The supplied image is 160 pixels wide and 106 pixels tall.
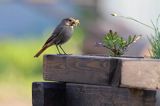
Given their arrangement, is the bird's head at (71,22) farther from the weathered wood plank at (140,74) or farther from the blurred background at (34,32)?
the blurred background at (34,32)

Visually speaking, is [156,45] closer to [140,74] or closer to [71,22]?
[140,74]

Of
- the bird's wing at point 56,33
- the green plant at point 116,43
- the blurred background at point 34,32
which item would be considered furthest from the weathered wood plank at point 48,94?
the blurred background at point 34,32

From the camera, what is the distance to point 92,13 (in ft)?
36.7

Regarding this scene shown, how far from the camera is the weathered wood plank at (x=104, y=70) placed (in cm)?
229

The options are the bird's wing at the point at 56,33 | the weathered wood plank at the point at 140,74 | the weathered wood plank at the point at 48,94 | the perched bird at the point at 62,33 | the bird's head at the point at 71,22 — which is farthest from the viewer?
the bird's wing at the point at 56,33

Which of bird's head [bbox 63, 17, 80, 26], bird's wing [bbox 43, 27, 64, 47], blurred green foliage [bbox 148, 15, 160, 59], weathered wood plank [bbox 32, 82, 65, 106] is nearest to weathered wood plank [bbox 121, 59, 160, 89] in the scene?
blurred green foliage [bbox 148, 15, 160, 59]

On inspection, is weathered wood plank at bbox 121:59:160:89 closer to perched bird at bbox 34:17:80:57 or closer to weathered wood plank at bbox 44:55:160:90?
weathered wood plank at bbox 44:55:160:90

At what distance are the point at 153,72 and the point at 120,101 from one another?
168 millimetres

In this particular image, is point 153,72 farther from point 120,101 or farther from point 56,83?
point 56,83

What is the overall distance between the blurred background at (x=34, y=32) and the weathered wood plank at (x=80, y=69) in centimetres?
514

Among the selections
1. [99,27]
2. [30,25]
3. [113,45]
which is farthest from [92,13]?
[113,45]

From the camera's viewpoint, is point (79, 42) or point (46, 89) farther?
point (79, 42)

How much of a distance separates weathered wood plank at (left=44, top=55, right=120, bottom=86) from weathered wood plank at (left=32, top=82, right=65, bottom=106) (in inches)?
1.5

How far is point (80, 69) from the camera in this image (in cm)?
249
